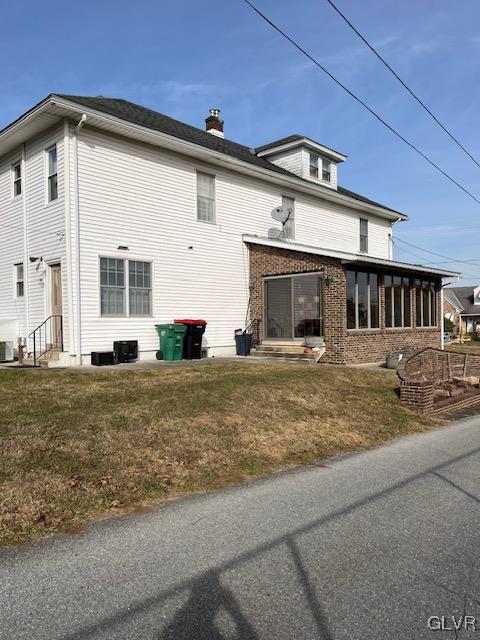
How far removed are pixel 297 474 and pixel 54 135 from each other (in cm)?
1170

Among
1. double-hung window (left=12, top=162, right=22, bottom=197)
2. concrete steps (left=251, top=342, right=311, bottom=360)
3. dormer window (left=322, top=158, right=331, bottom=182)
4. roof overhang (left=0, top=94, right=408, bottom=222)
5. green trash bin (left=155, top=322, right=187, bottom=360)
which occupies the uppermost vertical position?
dormer window (left=322, top=158, right=331, bottom=182)

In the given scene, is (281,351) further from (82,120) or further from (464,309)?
(464,309)

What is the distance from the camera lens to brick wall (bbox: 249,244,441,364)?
16.1 metres

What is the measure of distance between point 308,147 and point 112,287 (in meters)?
12.1

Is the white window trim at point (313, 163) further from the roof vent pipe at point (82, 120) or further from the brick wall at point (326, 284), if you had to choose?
the roof vent pipe at point (82, 120)

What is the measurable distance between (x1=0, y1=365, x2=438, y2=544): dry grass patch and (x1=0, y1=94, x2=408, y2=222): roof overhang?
21.4ft

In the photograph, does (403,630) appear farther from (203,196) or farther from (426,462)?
(203,196)

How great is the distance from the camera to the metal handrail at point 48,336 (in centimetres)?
1443

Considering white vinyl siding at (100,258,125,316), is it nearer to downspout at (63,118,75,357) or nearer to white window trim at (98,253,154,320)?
white window trim at (98,253,154,320)

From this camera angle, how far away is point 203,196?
57.5 feet

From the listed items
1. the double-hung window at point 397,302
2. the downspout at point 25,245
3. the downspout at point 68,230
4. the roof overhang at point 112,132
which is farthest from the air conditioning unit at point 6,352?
the double-hung window at point 397,302

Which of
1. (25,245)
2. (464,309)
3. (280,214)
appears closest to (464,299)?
(464,309)

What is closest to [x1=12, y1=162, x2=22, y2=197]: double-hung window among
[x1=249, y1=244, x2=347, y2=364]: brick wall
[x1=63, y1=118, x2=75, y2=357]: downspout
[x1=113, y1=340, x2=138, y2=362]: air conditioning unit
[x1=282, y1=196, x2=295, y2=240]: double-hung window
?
[x1=63, y1=118, x2=75, y2=357]: downspout

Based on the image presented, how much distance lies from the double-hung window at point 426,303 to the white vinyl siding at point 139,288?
10.3m
